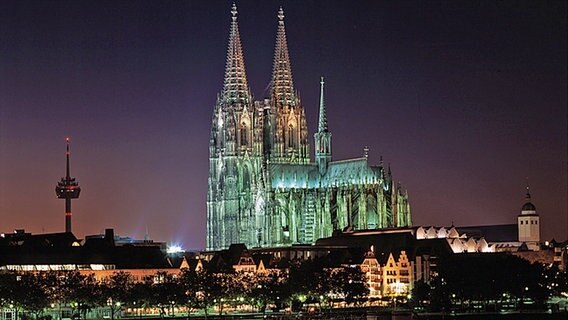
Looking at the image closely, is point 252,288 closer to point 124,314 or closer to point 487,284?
point 124,314

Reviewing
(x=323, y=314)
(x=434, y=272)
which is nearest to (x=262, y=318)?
(x=323, y=314)

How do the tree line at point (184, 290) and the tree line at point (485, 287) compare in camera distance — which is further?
the tree line at point (485, 287)

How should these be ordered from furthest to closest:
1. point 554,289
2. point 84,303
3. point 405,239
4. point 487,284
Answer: point 405,239, point 554,289, point 487,284, point 84,303

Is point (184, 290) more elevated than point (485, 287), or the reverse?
point (184, 290)

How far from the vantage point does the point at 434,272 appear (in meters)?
181

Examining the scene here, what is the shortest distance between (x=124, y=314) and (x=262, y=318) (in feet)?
66.0

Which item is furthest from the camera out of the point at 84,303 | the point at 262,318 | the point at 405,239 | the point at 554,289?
the point at 405,239

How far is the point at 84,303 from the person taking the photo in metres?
148

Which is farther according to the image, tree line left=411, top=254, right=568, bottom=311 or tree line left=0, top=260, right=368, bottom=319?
tree line left=411, top=254, right=568, bottom=311

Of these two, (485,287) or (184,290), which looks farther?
(485,287)

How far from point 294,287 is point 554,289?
114 feet

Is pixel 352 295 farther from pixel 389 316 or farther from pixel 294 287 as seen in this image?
pixel 389 316

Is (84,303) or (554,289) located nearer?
(84,303)

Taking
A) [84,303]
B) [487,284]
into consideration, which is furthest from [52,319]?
[487,284]
